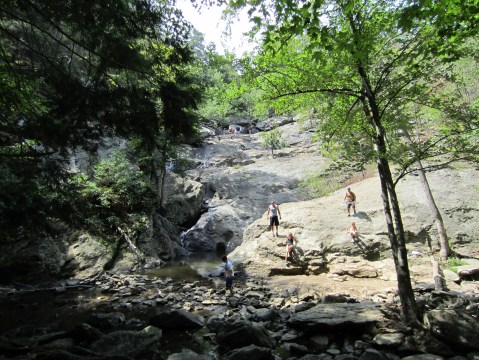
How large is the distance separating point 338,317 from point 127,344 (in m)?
4.82

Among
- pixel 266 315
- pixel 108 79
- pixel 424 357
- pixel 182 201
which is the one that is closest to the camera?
pixel 424 357

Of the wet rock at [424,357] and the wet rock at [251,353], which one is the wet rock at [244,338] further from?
the wet rock at [424,357]

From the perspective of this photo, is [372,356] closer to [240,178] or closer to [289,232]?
[289,232]

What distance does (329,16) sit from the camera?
7.38 m

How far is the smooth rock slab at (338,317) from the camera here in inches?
281

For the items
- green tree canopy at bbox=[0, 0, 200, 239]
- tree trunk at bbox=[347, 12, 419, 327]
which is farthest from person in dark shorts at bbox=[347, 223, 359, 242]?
green tree canopy at bbox=[0, 0, 200, 239]

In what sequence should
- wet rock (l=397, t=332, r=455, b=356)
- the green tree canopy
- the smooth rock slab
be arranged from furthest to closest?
the smooth rock slab
wet rock (l=397, t=332, r=455, b=356)
the green tree canopy

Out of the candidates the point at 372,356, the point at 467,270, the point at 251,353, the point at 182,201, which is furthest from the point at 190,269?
the point at 467,270

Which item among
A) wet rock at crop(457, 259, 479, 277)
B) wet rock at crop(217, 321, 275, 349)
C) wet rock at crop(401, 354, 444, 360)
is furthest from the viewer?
wet rock at crop(457, 259, 479, 277)

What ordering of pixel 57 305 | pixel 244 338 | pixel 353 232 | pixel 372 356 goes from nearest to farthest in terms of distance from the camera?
pixel 372 356 → pixel 244 338 → pixel 57 305 → pixel 353 232

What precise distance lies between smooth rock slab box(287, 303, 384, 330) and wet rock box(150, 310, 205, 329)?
2.48 meters

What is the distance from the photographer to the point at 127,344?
6.04 m

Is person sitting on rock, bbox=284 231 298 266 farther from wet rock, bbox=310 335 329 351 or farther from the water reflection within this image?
wet rock, bbox=310 335 329 351

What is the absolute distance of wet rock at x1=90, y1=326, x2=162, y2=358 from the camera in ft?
19.2
